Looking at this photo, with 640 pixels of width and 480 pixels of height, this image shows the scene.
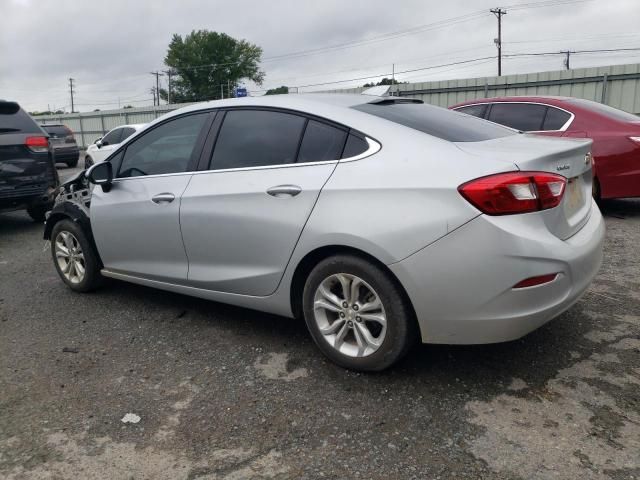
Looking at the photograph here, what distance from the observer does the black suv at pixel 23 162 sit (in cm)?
703

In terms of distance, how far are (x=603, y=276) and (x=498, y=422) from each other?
2.59m

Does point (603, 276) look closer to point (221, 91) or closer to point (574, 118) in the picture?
point (574, 118)

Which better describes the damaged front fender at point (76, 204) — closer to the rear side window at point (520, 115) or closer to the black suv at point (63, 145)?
the rear side window at point (520, 115)

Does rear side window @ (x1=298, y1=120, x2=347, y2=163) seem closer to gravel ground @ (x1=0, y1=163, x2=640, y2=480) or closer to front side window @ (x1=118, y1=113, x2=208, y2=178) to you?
front side window @ (x1=118, y1=113, x2=208, y2=178)

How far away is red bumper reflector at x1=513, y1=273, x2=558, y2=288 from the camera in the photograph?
2590 mm

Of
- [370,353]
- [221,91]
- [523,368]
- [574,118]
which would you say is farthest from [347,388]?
[221,91]

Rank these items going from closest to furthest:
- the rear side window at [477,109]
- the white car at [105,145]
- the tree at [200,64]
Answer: the rear side window at [477,109] < the white car at [105,145] < the tree at [200,64]

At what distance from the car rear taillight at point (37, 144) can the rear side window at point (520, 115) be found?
19.7 ft

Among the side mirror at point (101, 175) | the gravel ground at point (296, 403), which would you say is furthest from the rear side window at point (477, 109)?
the side mirror at point (101, 175)

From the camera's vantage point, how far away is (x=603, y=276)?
464 centimetres

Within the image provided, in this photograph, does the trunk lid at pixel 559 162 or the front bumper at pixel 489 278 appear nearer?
the front bumper at pixel 489 278

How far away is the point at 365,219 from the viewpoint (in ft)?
9.26

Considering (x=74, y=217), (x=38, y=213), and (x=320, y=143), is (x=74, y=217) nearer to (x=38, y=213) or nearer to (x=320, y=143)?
(x=320, y=143)

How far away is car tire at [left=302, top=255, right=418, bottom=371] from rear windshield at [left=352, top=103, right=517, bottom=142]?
0.85m
